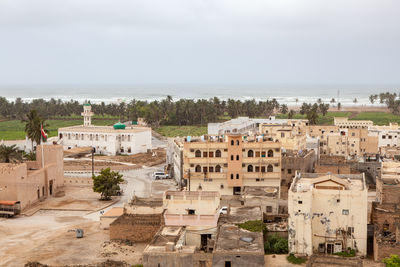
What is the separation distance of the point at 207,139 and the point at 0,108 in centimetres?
11496

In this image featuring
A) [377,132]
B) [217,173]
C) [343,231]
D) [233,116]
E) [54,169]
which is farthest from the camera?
[233,116]

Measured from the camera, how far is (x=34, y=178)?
169 feet

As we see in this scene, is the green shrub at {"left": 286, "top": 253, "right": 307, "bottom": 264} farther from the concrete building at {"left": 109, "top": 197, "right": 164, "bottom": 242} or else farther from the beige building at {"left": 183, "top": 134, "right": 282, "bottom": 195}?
the beige building at {"left": 183, "top": 134, "right": 282, "bottom": 195}

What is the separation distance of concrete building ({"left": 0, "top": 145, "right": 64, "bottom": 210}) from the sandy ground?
1.60m

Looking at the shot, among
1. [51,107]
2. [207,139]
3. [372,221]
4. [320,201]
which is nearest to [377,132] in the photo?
[207,139]

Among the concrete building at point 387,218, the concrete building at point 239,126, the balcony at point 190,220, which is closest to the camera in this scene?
the concrete building at point 387,218

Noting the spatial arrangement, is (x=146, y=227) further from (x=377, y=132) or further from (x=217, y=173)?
(x=377, y=132)

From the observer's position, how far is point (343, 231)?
34.1 metres

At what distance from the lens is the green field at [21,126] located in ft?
377

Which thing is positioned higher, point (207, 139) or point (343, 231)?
point (207, 139)

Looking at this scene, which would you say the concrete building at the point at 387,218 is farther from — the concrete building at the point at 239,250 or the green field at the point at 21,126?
the green field at the point at 21,126

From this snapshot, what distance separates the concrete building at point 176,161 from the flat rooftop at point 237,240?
22962mm

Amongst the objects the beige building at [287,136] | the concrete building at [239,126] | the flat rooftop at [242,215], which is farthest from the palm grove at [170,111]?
the flat rooftop at [242,215]

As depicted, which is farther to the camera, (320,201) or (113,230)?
(113,230)
